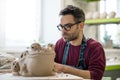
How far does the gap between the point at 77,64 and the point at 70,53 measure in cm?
12

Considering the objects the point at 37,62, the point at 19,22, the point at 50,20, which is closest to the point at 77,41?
the point at 37,62

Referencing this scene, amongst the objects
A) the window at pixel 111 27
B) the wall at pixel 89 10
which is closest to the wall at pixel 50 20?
the wall at pixel 89 10

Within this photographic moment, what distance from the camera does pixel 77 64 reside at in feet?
6.65

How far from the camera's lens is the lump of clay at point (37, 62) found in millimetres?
1268

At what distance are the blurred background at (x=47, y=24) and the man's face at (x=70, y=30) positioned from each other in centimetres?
98

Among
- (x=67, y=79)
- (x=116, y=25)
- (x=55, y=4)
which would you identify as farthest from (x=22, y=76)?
(x=116, y=25)

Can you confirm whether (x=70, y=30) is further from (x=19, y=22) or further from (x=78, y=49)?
(x=19, y=22)

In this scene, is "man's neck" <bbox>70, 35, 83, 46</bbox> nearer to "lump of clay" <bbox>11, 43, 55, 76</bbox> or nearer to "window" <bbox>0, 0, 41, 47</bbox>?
"lump of clay" <bbox>11, 43, 55, 76</bbox>

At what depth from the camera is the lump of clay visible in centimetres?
127

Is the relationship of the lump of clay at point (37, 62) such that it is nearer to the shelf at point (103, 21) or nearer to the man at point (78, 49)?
the man at point (78, 49)

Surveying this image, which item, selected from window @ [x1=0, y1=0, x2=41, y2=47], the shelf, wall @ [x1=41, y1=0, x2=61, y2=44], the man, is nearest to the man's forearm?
the man

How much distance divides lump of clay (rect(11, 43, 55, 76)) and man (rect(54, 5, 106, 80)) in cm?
67

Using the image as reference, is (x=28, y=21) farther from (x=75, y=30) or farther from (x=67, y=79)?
(x=67, y=79)

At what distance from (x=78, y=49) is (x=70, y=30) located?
17 centimetres
